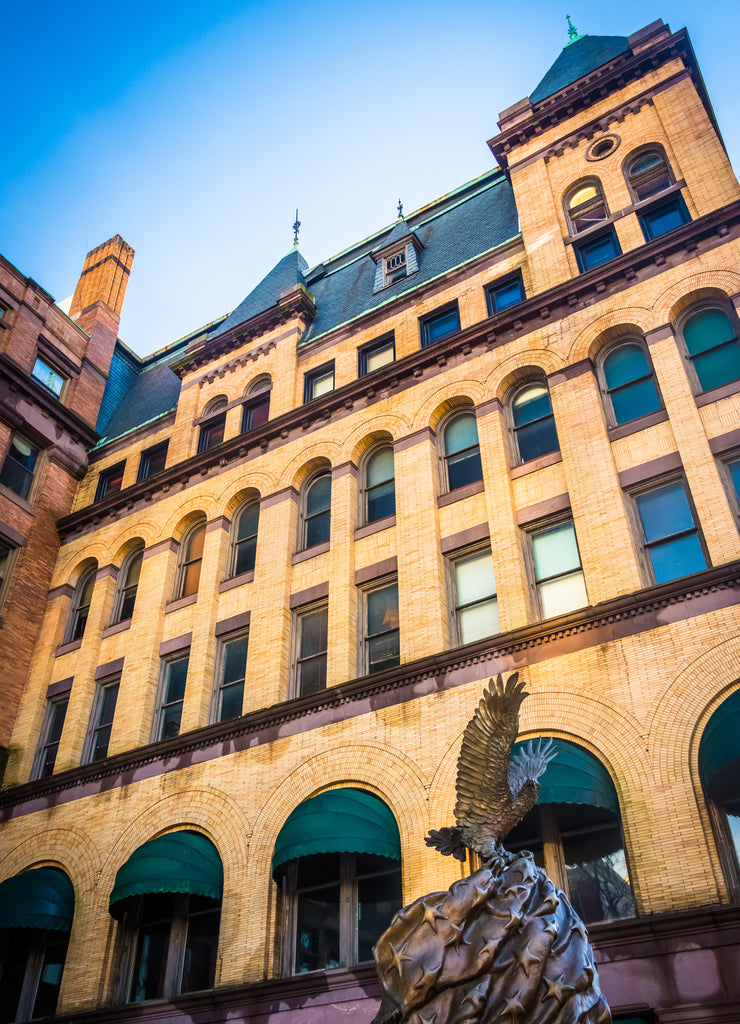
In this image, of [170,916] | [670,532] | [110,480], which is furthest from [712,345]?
[110,480]

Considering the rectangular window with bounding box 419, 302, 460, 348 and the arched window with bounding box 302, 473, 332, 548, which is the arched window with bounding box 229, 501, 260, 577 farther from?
the rectangular window with bounding box 419, 302, 460, 348

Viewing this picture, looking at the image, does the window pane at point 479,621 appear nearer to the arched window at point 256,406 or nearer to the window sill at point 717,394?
the window sill at point 717,394

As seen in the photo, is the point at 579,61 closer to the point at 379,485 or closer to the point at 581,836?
the point at 379,485

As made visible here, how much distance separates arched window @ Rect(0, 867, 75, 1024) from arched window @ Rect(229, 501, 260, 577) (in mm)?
8373

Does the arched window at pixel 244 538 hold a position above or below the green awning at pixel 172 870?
above

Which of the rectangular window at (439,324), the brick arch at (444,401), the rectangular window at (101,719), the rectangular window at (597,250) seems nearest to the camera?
the brick arch at (444,401)

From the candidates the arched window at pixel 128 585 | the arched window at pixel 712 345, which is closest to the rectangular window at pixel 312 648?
the arched window at pixel 128 585

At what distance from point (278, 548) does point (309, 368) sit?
688 centimetres

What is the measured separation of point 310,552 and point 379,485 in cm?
241

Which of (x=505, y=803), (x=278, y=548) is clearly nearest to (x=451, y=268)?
(x=278, y=548)

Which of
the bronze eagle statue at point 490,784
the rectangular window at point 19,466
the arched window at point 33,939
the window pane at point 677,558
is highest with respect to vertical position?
the rectangular window at point 19,466

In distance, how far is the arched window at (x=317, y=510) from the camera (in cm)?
2334

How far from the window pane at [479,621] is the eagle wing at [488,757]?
10568mm

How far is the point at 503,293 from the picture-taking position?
2484cm
